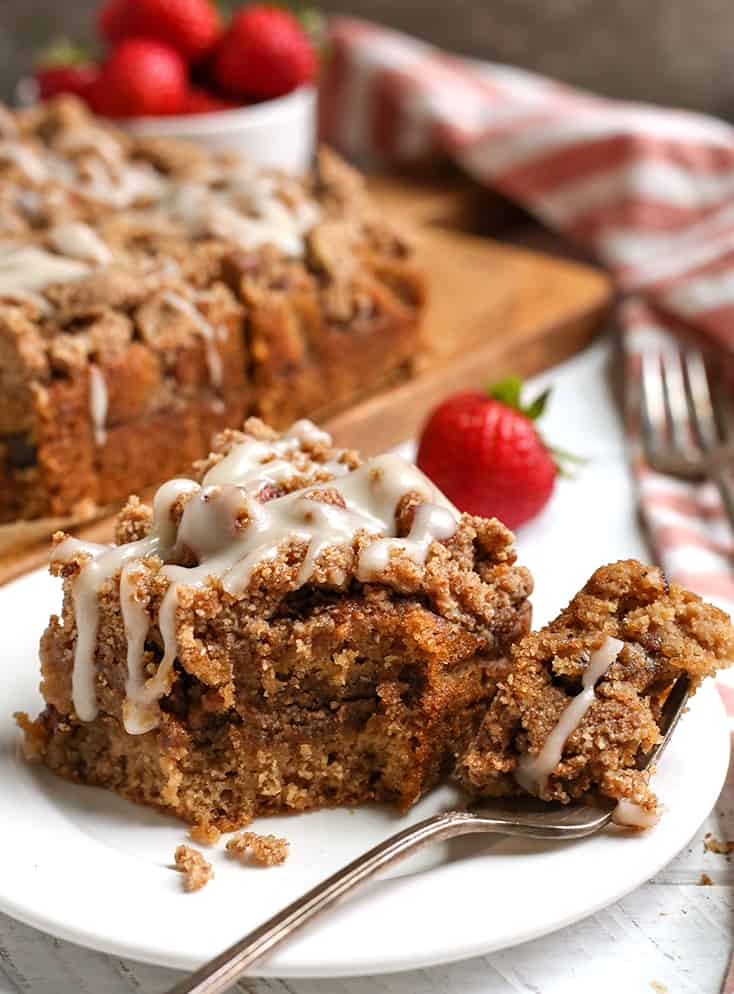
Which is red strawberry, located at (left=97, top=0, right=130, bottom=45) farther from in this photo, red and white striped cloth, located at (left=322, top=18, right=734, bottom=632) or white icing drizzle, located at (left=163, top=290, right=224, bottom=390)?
white icing drizzle, located at (left=163, top=290, right=224, bottom=390)

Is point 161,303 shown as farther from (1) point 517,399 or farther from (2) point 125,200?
(1) point 517,399

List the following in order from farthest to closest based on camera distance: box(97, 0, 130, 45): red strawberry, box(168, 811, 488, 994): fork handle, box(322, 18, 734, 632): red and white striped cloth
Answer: box(97, 0, 130, 45): red strawberry < box(322, 18, 734, 632): red and white striped cloth < box(168, 811, 488, 994): fork handle

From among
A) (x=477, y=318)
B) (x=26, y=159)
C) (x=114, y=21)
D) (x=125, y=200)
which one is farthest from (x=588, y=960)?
(x=114, y=21)

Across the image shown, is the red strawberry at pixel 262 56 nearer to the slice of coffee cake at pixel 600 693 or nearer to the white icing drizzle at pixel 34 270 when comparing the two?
the white icing drizzle at pixel 34 270

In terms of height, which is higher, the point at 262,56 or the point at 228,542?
the point at 228,542

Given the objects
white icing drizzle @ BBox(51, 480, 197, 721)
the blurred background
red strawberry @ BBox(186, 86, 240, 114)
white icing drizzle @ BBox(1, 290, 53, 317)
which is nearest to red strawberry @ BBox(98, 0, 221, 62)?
red strawberry @ BBox(186, 86, 240, 114)

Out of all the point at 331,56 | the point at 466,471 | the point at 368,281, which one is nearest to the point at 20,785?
the point at 466,471
